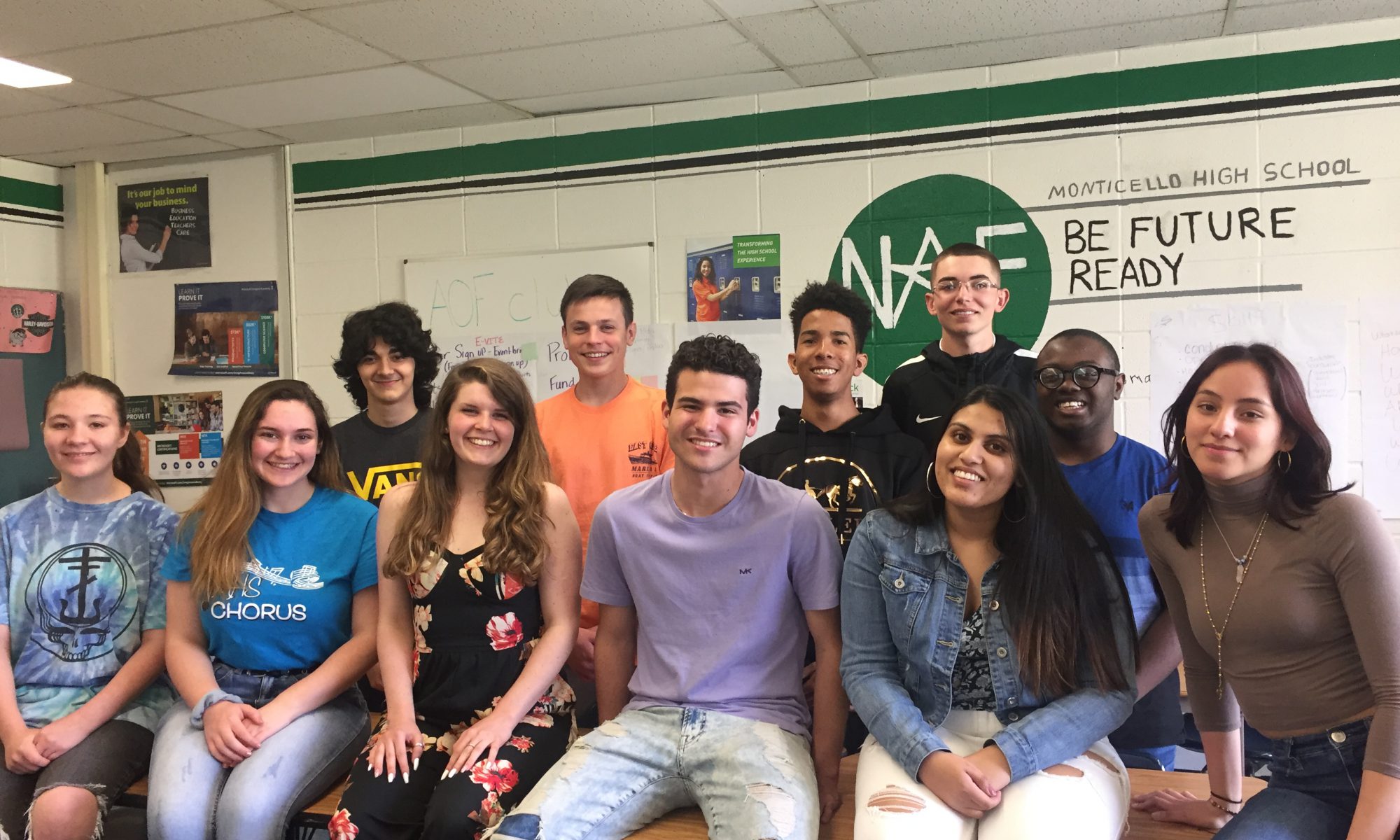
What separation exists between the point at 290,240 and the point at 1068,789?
14.4ft

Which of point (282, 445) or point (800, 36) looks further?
point (800, 36)

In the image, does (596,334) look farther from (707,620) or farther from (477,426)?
(707,620)

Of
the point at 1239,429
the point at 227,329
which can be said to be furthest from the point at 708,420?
the point at 227,329

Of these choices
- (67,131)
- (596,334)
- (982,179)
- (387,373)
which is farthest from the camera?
(67,131)

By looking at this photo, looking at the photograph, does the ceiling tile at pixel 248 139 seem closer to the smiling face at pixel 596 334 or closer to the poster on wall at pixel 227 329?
the poster on wall at pixel 227 329

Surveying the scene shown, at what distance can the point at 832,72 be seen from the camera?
401cm

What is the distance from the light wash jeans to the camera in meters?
1.87

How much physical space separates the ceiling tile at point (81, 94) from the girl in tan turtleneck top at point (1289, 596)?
13.3ft

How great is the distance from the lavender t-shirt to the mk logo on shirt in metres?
0.98

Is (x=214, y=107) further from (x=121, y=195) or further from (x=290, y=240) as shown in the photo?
(x=121, y=195)

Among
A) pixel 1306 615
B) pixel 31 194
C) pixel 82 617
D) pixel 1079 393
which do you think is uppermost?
pixel 31 194

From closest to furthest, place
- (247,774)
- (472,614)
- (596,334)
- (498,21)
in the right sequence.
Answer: (247,774)
(472,614)
(596,334)
(498,21)

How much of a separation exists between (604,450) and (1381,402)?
2.80 meters

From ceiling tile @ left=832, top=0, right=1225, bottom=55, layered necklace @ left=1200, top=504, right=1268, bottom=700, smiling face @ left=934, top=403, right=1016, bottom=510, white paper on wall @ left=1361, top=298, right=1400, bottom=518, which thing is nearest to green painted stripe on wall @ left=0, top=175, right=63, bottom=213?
ceiling tile @ left=832, top=0, right=1225, bottom=55
